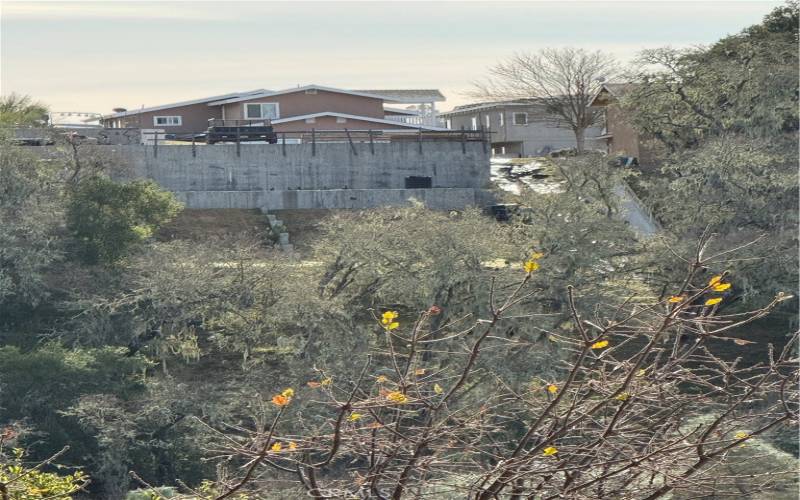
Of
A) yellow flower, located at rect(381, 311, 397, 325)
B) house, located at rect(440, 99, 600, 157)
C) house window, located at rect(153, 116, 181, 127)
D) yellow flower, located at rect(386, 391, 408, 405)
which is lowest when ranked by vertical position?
yellow flower, located at rect(386, 391, 408, 405)

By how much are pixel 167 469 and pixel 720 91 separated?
17.8 metres

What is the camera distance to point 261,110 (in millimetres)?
43219

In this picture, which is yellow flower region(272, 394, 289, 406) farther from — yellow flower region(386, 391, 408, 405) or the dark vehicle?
the dark vehicle

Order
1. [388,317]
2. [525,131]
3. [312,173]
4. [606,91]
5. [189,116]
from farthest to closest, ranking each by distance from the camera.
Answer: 1. [525,131]
2. [606,91]
3. [189,116]
4. [312,173]
5. [388,317]

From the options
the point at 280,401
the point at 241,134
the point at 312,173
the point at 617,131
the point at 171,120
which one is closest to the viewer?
the point at 280,401

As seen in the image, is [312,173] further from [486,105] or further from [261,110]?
[486,105]

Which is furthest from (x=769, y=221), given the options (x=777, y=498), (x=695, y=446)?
(x=695, y=446)

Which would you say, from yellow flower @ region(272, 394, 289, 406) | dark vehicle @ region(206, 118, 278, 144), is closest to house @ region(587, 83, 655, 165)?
dark vehicle @ region(206, 118, 278, 144)

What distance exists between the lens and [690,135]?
31.1m

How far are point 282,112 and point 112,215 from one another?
713 inches

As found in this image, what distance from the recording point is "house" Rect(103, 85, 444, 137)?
4259 cm

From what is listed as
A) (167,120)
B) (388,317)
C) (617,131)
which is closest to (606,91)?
(617,131)

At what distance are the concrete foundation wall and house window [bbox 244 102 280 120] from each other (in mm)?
7083

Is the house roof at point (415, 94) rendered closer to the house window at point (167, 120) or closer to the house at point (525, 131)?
the house at point (525, 131)
